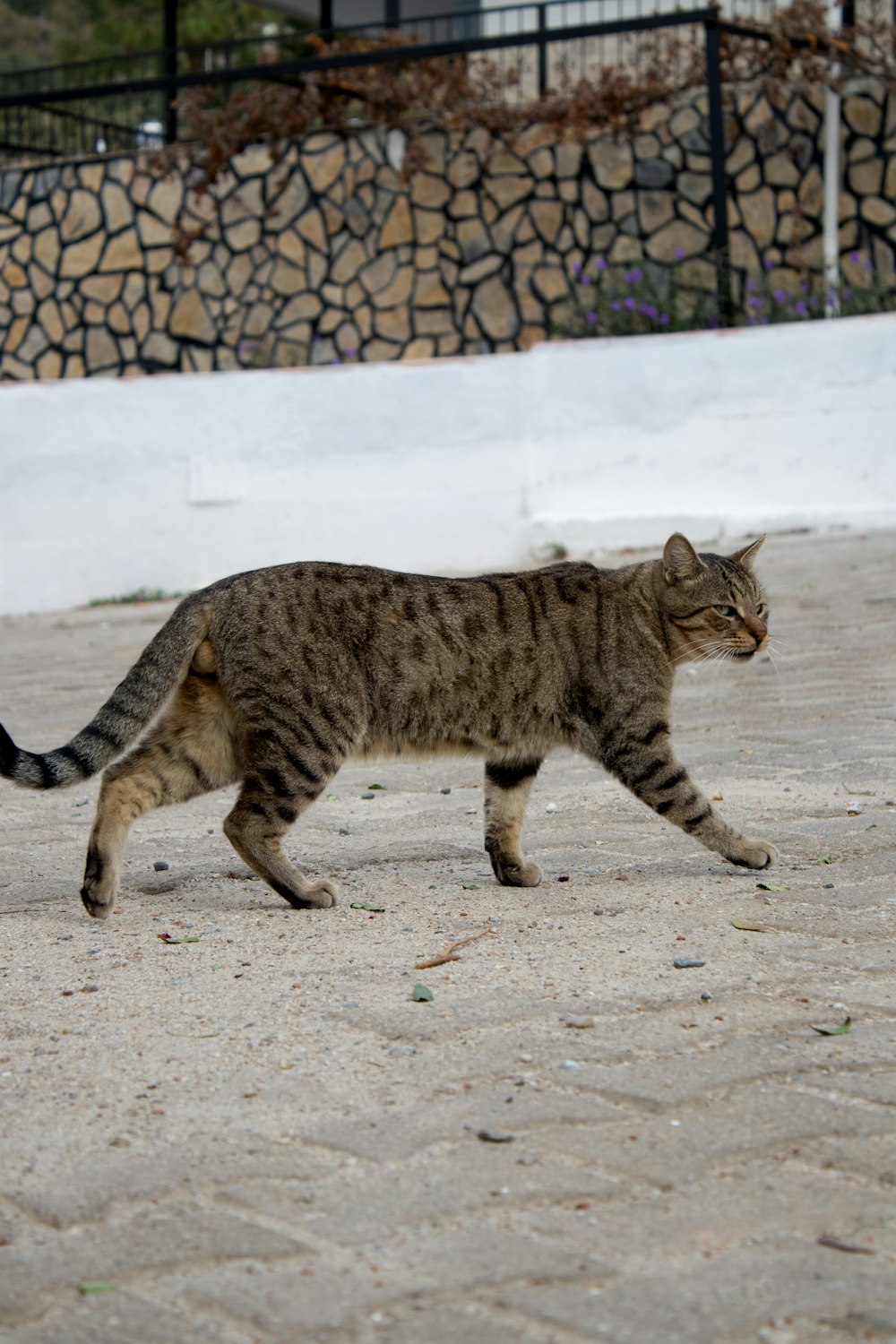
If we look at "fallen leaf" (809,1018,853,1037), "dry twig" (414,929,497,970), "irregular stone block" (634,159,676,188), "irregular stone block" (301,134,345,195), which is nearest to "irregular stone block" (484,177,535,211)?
"irregular stone block" (634,159,676,188)

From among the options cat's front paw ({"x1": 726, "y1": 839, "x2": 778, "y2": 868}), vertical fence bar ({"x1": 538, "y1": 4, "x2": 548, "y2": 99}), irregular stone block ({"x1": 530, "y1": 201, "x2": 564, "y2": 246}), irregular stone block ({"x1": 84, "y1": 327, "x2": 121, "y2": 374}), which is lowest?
cat's front paw ({"x1": 726, "y1": 839, "x2": 778, "y2": 868})

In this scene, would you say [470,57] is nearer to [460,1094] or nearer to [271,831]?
[271,831]

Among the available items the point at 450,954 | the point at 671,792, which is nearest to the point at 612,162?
the point at 671,792

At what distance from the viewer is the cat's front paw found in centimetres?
437

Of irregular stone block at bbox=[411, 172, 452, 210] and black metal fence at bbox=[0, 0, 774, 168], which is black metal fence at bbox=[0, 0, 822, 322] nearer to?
black metal fence at bbox=[0, 0, 774, 168]

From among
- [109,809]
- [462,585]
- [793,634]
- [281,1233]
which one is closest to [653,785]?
[462,585]

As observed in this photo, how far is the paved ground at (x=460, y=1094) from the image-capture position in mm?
2154

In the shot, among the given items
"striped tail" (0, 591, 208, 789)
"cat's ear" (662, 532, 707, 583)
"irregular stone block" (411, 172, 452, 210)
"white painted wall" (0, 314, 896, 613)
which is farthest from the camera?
"irregular stone block" (411, 172, 452, 210)

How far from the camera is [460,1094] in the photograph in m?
2.83

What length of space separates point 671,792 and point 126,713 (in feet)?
5.21

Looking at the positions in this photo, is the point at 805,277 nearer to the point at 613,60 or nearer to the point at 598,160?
the point at 598,160

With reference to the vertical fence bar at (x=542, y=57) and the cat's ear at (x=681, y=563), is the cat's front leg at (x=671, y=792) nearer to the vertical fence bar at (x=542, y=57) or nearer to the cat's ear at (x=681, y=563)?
the cat's ear at (x=681, y=563)

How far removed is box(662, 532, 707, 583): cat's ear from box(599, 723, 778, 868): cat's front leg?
53 cm

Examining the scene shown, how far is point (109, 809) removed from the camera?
4.29m
